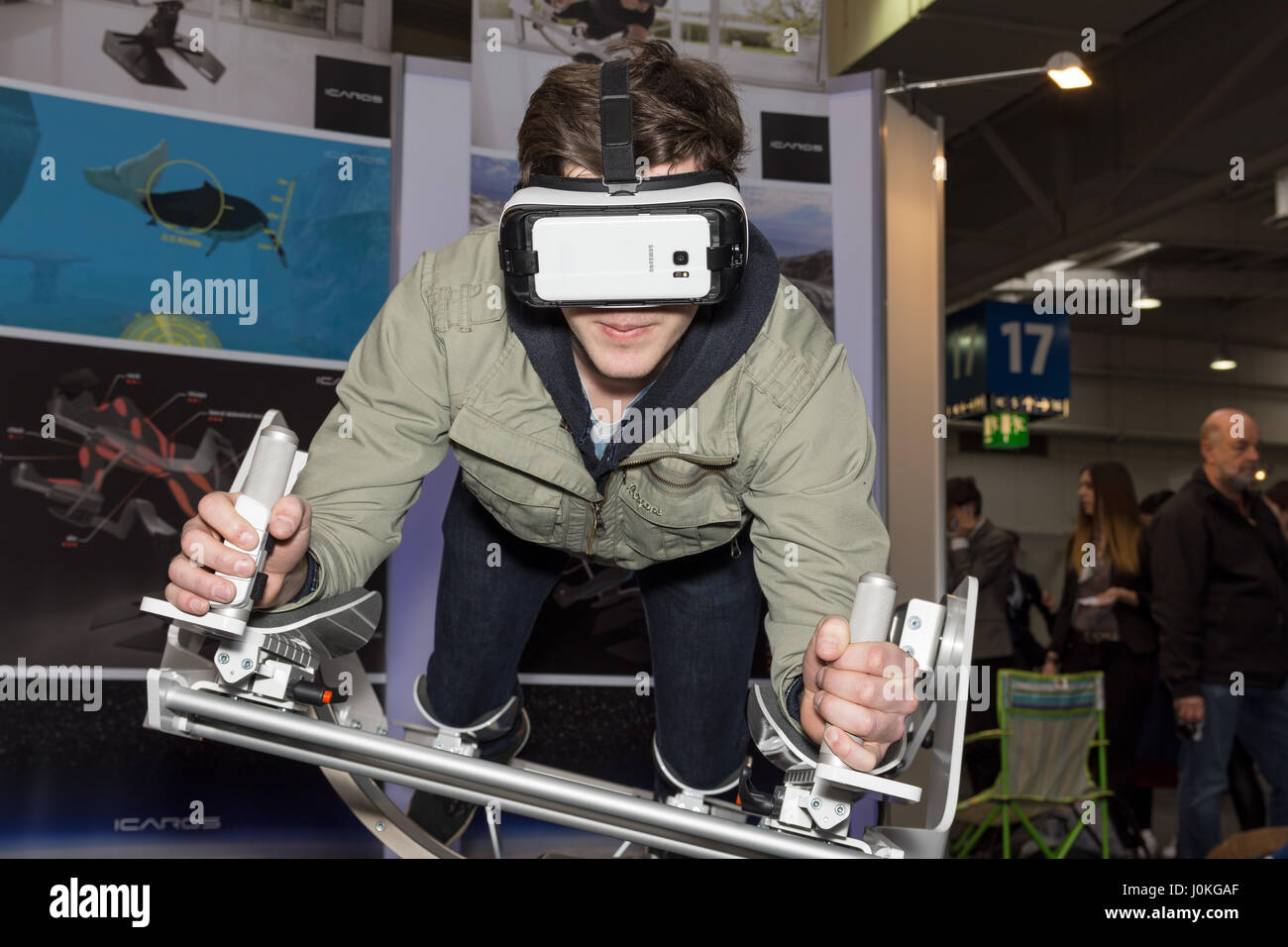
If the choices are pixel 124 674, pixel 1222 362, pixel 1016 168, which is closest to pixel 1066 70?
pixel 124 674

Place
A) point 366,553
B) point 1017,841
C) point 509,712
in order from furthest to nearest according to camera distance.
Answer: point 1017,841, point 509,712, point 366,553

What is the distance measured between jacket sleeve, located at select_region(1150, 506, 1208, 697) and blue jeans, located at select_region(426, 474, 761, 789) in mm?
2062

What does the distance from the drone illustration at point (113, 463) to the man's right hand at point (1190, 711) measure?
9.78 feet

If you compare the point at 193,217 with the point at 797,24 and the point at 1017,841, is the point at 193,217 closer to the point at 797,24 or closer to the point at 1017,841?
the point at 797,24

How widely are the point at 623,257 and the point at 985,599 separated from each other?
158 inches

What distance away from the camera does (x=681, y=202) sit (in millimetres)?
1126

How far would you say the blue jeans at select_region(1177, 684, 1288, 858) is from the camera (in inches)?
134

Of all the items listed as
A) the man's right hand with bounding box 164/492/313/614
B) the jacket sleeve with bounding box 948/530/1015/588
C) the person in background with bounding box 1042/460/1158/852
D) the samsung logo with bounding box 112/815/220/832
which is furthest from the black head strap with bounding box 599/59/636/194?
the jacket sleeve with bounding box 948/530/1015/588

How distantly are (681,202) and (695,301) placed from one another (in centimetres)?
10

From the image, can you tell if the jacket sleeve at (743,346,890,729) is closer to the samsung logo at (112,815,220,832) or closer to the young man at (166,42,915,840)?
the young man at (166,42,915,840)

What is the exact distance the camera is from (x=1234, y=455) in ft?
11.5

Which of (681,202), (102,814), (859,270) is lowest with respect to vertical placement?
(102,814)

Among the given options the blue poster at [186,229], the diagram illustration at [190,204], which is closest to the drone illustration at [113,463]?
the blue poster at [186,229]
